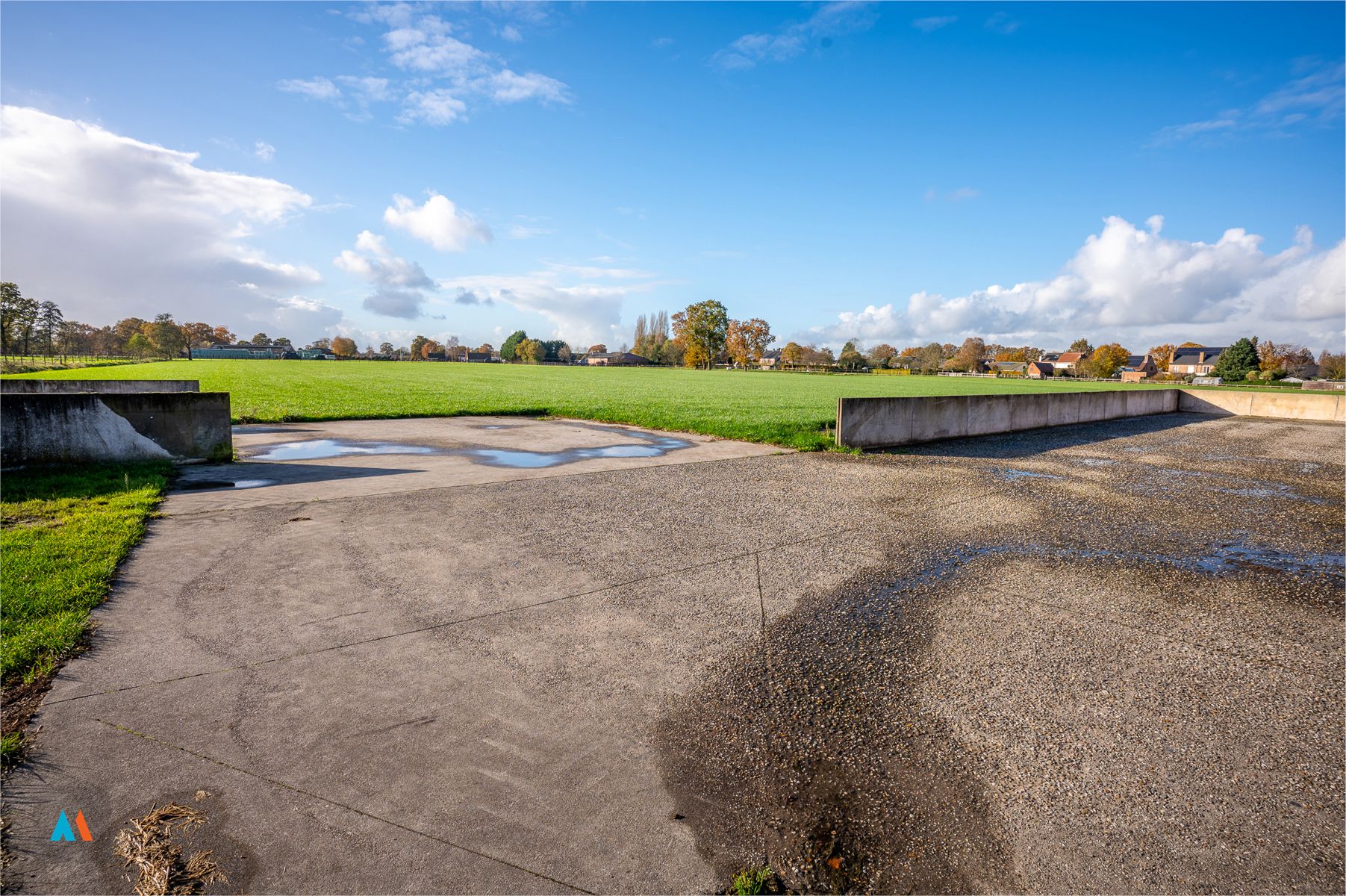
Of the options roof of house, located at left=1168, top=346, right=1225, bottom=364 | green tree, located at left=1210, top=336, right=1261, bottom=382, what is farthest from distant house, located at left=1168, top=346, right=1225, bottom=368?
green tree, located at left=1210, top=336, right=1261, bottom=382

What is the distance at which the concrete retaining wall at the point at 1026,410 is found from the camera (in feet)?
40.6

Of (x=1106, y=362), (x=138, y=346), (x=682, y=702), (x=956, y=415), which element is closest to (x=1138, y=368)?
(x=1106, y=362)

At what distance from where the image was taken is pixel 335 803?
2.41m

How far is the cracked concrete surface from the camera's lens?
227 centimetres

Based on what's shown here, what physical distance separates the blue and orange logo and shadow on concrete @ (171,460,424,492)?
5.90m

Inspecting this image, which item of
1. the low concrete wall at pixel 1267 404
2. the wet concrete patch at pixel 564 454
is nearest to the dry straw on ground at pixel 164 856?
the wet concrete patch at pixel 564 454

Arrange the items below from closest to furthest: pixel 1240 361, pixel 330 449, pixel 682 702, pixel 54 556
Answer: pixel 682 702
pixel 54 556
pixel 330 449
pixel 1240 361

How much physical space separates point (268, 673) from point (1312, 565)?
318 inches

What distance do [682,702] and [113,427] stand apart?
9354mm

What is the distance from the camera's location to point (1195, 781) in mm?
2660

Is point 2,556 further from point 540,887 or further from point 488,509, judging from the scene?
point 540,887

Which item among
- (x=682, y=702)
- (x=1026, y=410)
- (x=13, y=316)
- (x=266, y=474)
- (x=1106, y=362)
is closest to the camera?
(x=682, y=702)

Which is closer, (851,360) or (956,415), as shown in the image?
(956,415)

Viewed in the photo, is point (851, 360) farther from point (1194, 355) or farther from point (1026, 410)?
point (1026, 410)
